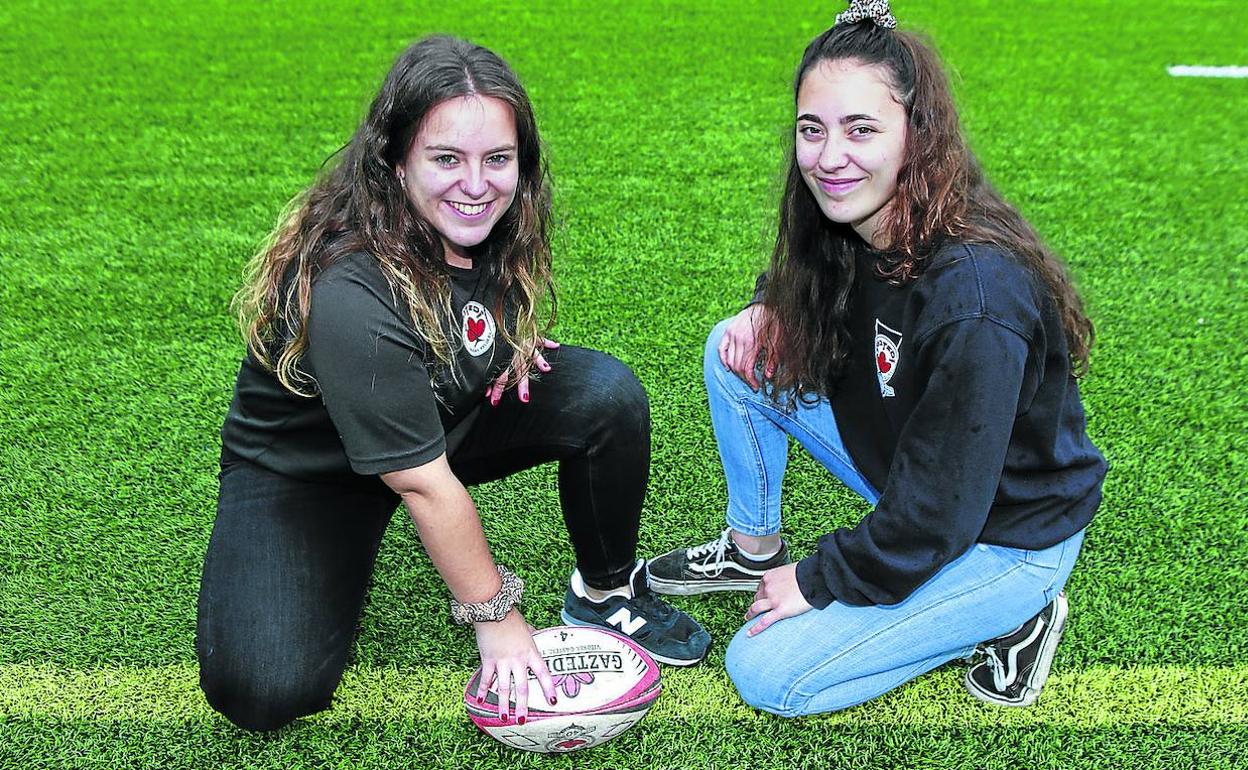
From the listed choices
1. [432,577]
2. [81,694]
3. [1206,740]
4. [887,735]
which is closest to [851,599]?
[887,735]

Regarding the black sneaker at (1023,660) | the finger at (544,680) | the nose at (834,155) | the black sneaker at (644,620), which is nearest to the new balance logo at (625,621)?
the black sneaker at (644,620)

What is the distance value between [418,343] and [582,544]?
0.76m

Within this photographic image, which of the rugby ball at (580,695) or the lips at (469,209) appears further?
the rugby ball at (580,695)

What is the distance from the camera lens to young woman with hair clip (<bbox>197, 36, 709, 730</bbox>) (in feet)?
6.14

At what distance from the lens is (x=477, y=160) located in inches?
76.1

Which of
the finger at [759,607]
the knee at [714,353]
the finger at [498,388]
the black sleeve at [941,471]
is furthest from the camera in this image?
the knee at [714,353]

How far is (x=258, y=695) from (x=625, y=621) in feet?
2.75

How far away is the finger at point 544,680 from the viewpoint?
Result: 2.07 m

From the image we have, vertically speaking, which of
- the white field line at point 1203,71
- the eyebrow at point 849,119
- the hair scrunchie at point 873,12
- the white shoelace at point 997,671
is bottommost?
the white shoelace at point 997,671

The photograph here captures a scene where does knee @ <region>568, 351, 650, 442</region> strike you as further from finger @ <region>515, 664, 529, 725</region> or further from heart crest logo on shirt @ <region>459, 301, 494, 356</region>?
finger @ <region>515, 664, 529, 725</region>

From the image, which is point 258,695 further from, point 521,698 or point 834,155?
point 834,155

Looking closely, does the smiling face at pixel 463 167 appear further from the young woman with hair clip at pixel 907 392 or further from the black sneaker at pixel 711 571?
the black sneaker at pixel 711 571

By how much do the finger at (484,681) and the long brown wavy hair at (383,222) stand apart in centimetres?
61

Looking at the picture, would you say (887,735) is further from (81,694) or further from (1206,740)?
(81,694)
